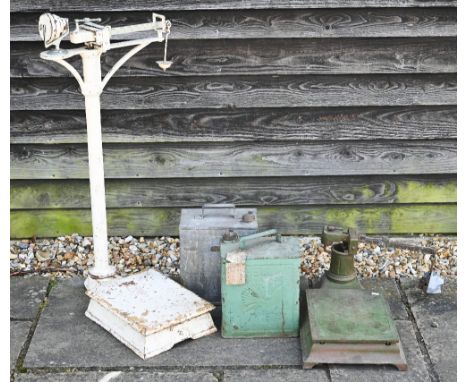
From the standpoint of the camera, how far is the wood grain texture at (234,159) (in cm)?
474

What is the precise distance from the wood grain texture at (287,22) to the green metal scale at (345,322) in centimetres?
133

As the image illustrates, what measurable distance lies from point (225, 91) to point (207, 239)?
1.09m

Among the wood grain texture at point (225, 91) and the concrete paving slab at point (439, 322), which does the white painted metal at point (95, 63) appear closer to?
the wood grain texture at point (225, 91)

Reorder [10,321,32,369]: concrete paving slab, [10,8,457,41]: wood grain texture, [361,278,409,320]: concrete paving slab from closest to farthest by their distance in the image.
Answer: [10,321,32,369]: concrete paving slab → [361,278,409,320]: concrete paving slab → [10,8,457,41]: wood grain texture

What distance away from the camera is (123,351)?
3777mm

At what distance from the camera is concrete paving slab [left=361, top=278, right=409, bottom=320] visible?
4188mm

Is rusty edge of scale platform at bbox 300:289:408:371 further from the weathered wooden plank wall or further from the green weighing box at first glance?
the weathered wooden plank wall

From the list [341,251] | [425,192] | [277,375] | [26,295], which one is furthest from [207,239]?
[425,192]

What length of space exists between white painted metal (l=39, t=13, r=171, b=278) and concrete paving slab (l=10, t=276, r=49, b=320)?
0.44m

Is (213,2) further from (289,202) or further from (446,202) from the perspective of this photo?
(446,202)

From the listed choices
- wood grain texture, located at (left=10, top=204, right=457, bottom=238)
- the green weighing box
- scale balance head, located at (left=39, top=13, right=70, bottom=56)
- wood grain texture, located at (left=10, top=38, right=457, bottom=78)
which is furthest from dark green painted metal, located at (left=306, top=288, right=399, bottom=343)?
scale balance head, located at (left=39, top=13, right=70, bottom=56)

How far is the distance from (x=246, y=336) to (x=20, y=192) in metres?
2.05

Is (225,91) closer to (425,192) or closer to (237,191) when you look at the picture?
(237,191)

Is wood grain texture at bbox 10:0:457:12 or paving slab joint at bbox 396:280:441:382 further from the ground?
wood grain texture at bbox 10:0:457:12
